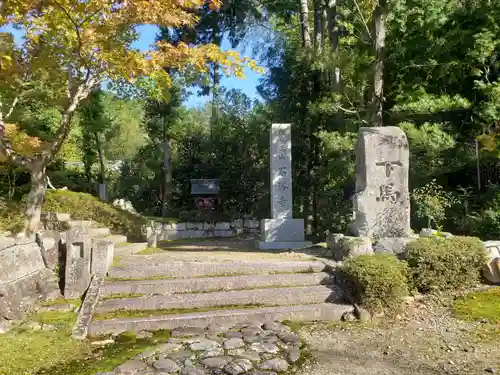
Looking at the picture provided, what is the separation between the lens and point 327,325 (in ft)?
19.2

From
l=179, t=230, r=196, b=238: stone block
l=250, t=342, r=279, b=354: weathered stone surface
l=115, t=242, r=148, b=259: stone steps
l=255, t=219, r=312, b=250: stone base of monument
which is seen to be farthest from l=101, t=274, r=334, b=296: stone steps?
l=179, t=230, r=196, b=238: stone block

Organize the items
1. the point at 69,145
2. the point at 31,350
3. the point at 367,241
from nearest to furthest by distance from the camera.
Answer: the point at 31,350 < the point at 367,241 < the point at 69,145

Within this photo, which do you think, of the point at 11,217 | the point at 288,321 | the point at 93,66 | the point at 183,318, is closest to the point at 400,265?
the point at 288,321

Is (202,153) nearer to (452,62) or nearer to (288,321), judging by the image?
(452,62)

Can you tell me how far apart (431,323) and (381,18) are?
7908mm

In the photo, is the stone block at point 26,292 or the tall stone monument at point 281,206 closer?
the stone block at point 26,292

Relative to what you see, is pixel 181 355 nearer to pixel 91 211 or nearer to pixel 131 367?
pixel 131 367

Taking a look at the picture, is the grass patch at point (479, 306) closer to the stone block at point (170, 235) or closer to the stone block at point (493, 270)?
the stone block at point (493, 270)

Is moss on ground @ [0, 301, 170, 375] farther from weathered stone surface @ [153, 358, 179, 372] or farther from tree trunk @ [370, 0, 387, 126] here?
tree trunk @ [370, 0, 387, 126]

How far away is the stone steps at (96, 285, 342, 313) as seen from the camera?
611cm

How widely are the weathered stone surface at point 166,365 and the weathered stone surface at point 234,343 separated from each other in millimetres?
714

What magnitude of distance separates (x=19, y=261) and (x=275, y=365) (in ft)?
12.9

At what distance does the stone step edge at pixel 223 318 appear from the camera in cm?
554

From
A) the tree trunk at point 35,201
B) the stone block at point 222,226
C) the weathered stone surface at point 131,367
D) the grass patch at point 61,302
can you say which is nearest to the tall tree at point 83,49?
the tree trunk at point 35,201
